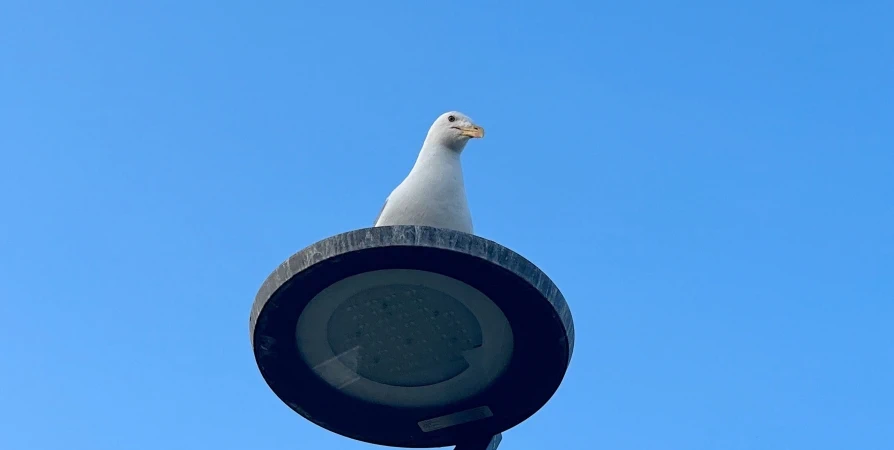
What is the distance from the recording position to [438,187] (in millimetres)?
7098

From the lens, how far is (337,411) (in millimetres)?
6508

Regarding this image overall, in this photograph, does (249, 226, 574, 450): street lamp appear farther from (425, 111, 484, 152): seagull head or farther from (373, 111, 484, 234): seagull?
(425, 111, 484, 152): seagull head

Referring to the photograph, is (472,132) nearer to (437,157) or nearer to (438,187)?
(437,157)

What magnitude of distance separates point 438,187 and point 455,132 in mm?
709

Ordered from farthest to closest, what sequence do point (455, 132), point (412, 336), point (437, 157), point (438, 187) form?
1. point (455, 132)
2. point (437, 157)
3. point (438, 187)
4. point (412, 336)

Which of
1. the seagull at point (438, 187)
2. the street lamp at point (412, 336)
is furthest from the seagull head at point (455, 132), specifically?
Answer: the street lamp at point (412, 336)

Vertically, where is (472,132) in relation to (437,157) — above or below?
above

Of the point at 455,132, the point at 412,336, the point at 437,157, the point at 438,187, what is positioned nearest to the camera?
the point at 412,336

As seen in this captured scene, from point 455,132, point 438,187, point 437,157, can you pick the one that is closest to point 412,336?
point 438,187

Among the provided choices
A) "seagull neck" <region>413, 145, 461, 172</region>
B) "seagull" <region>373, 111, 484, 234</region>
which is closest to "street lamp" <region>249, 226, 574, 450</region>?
"seagull" <region>373, 111, 484, 234</region>

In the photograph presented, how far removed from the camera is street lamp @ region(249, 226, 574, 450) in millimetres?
5566

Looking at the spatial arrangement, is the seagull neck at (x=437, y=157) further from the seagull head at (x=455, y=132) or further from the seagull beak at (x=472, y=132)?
the seagull beak at (x=472, y=132)

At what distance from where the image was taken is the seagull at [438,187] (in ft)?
22.7

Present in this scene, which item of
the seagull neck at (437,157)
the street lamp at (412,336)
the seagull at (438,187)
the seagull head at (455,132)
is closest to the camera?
the street lamp at (412,336)
